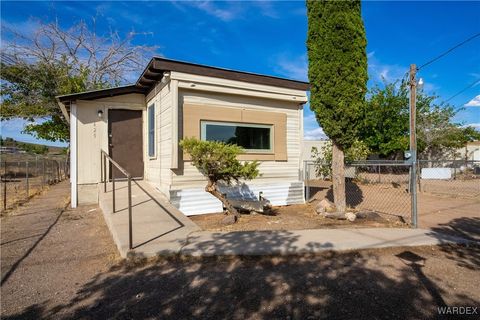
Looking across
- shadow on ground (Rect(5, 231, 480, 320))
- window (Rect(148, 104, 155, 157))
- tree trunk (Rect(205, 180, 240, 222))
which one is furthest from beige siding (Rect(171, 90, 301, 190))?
shadow on ground (Rect(5, 231, 480, 320))

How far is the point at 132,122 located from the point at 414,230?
7.35 meters

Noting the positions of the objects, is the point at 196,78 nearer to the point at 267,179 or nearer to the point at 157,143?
the point at 157,143

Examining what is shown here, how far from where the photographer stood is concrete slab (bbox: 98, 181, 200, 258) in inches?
157

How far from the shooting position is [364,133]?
65.1ft

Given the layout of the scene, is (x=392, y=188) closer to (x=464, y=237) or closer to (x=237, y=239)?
(x=464, y=237)

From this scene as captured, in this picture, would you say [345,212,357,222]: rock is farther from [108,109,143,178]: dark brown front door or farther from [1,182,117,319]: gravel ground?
[108,109,143,178]: dark brown front door

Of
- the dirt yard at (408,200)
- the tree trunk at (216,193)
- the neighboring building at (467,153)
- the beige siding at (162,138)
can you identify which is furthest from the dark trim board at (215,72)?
the neighboring building at (467,153)

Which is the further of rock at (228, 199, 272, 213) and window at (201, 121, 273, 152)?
window at (201, 121, 273, 152)

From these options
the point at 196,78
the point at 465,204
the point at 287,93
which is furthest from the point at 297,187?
the point at 465,204

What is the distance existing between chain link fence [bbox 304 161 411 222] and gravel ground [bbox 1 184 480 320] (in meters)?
2.98

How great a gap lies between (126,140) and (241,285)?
6.46 meters

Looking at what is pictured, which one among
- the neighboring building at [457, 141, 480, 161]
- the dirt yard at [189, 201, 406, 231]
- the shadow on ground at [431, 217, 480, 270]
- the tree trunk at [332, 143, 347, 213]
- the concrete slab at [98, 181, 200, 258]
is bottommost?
the shadow on ground at [431, 217, 480, 270]

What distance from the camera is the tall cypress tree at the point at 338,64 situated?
6.46 m

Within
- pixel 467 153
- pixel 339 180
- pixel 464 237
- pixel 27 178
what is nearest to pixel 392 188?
pixel 339 180
